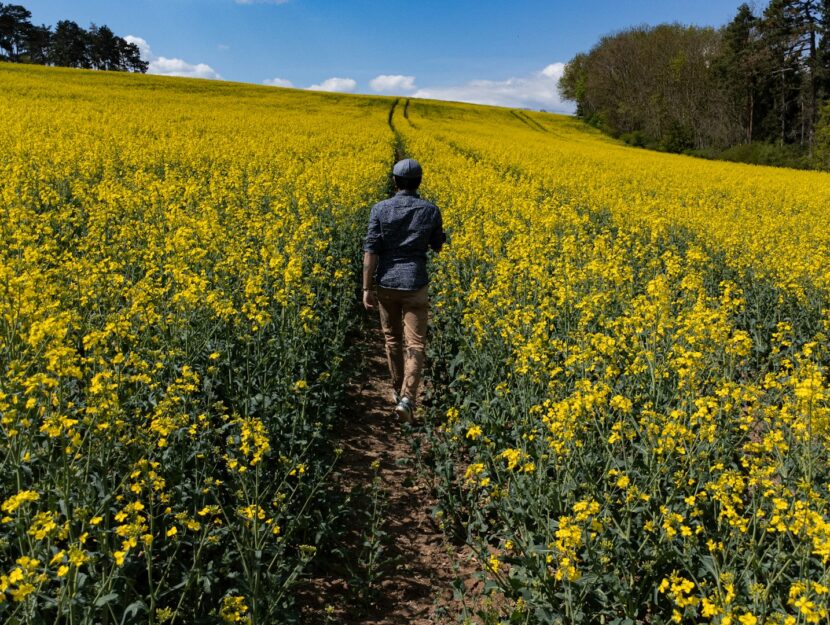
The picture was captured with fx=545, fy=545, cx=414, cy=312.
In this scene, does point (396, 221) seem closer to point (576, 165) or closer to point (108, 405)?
point (108, 405)

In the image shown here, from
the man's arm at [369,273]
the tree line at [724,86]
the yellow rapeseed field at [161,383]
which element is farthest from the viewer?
the tree line at [724,86]

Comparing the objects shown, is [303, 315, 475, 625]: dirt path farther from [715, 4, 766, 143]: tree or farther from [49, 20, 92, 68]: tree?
[49, 20, 92, 68]: tree

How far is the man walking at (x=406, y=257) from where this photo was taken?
5.36m

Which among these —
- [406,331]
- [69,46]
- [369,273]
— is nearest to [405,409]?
[406,331]

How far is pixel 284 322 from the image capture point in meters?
5.07

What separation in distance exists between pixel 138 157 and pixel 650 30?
68802 millimetres

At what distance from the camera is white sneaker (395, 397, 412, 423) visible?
5203mm

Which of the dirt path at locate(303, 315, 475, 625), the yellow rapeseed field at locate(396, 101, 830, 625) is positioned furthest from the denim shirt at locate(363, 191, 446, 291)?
the dirt path at locate(303, 315, 475, 625)

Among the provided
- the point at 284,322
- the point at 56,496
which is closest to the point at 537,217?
the point at 284,322

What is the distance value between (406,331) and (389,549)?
231cm

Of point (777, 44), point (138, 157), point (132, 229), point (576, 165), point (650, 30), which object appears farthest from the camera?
point (650, 30)

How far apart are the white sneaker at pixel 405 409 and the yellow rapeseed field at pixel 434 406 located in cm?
42

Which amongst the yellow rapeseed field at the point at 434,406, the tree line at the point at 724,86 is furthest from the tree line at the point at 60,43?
the yellow rapeseed field at the point at 434,406

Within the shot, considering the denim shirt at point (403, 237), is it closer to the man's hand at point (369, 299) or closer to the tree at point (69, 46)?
the man's hand at point (369, 299)
